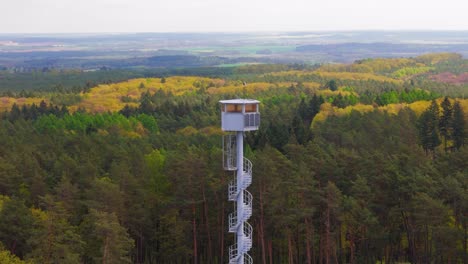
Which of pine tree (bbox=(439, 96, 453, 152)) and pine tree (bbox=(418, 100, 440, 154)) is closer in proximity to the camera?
pine tree (bbox=(418, 100, 440, 154))

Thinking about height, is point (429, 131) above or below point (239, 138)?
below

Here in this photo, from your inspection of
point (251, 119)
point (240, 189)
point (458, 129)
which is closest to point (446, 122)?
point (458, 129)

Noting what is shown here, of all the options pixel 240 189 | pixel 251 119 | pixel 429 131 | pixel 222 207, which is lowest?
pixel 222 207

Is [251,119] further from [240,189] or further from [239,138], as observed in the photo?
[240,189]

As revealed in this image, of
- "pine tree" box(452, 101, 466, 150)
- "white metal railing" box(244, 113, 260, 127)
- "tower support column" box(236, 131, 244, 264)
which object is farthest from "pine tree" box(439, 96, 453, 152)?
"white metal railing" box(244, 113, 260, 127)

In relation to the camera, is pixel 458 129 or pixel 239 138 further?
pixel 458 129

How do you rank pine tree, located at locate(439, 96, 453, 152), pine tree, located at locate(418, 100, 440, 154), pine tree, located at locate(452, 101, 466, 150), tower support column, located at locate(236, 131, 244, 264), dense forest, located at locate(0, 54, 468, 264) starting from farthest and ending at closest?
pine tree, located at locate(439, 96, 453, 152), pine tree, located at locate(452, 101, 466, 150), pine tree, located at locate(418, 100, 440, 154), dense forest, located at locate(0, 54, 468, 264), tower support column, located at locate(236, 131, 244, 264)

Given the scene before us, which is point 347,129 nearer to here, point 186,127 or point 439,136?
point 439,136

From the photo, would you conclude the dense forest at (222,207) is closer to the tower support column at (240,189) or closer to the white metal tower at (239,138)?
the tower support column at (240,189)

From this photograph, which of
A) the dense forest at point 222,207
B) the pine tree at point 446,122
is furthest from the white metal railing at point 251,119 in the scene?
the pine tree at point 446,122

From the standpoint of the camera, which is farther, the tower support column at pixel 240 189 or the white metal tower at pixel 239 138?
the tower support column at pixel 240 189

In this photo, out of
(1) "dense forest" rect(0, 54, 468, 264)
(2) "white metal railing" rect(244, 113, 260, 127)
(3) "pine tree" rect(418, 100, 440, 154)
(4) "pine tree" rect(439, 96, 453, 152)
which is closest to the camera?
Result: (2) "white metal railing" rect(244, 113, 260, 127)

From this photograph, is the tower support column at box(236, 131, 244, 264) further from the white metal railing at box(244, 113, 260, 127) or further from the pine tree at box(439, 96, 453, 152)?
the pine tree at box(439, 96, 453, 152)
